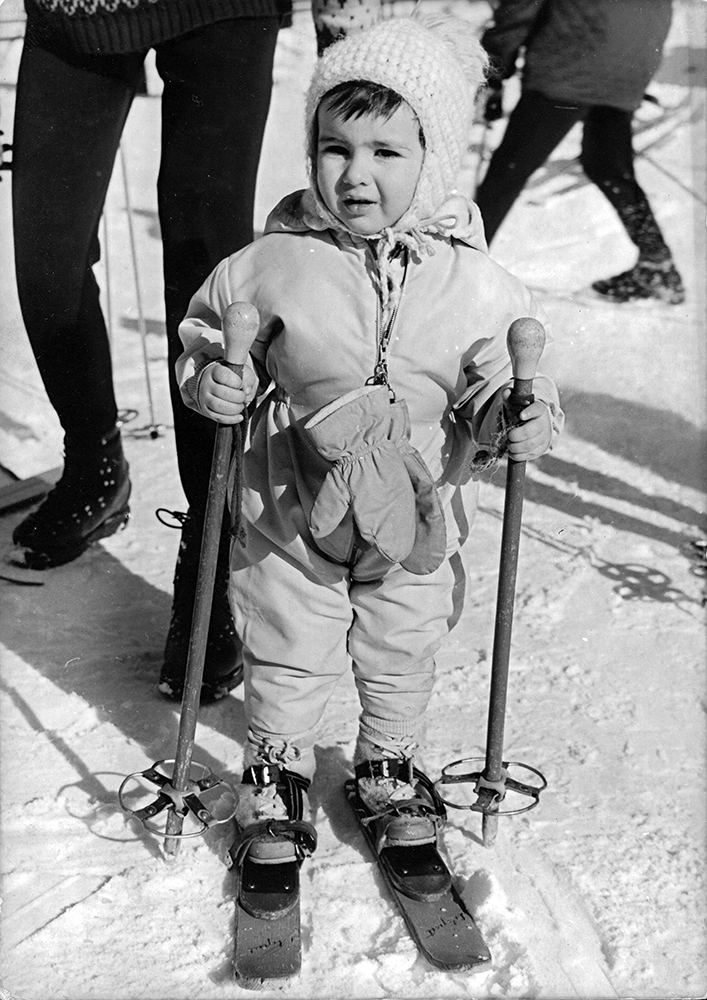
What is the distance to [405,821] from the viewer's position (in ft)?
6.58

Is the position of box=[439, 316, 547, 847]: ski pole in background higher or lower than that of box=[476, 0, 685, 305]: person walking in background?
lower

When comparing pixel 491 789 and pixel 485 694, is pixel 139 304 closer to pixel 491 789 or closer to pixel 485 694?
pixel 485 694

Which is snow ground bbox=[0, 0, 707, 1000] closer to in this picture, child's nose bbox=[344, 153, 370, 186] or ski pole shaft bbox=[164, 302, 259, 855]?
ski pole shaft bbox=[164, 302, 259, 855]

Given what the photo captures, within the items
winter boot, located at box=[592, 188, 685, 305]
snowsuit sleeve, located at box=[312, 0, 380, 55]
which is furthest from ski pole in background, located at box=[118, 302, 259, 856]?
winter boot, located at box=[592, 188, 685, 305]

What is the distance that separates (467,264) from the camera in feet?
6.08

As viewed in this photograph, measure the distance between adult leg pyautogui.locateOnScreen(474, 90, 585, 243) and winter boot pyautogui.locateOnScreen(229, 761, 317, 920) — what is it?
1329 millimetres

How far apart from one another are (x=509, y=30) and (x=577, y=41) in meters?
0.15

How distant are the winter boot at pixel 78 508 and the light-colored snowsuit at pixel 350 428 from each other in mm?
533

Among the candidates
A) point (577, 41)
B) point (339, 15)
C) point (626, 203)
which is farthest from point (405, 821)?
point (626, 203)

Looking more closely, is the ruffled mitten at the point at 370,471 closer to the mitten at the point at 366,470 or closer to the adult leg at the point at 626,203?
the mitten at the point at 366,470

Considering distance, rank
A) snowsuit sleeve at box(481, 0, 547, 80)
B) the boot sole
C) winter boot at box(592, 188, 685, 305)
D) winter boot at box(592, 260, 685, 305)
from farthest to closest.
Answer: winter boot at box(592, 260, 685, 305)
winter boot at box(592, 188, 685, 305)
the boot sole
snowsuit sleeve at box(481, 0, 547, 80)

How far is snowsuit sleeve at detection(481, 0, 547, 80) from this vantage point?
7.16ft

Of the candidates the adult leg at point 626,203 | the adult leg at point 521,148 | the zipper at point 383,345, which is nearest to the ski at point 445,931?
the zipper at point 383,345

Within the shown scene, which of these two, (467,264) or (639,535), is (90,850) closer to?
(467,264)
